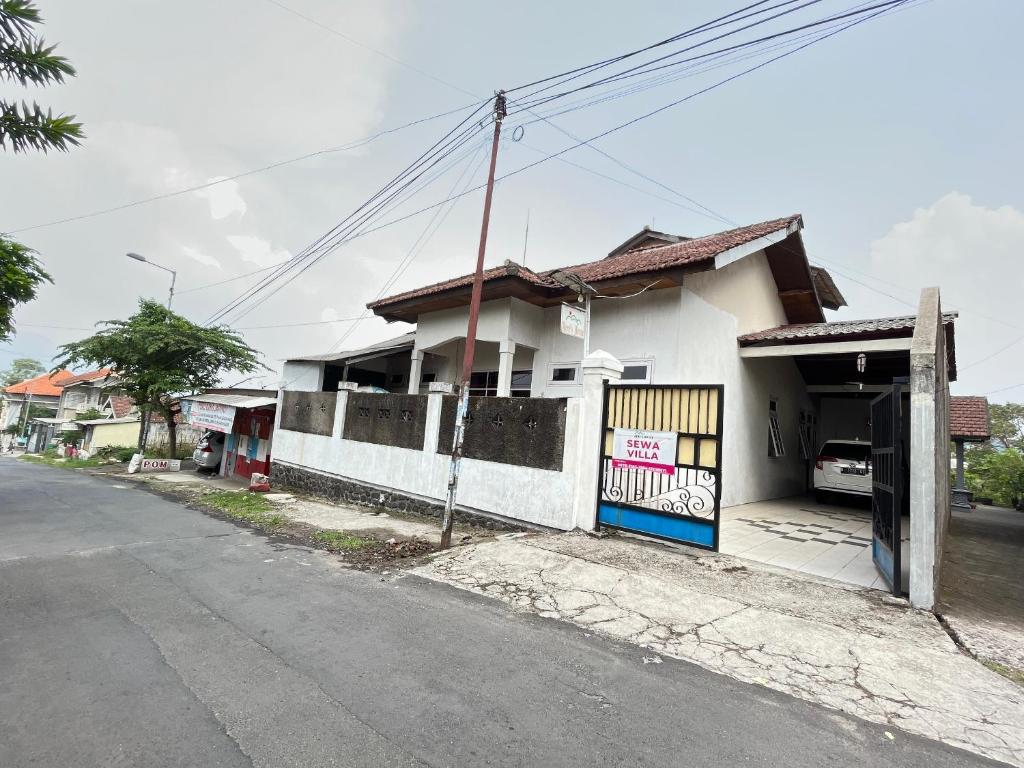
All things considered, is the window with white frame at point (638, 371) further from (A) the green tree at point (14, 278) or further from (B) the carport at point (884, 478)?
(A) the green tree at point (14, 278)

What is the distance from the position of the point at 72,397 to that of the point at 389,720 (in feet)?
177

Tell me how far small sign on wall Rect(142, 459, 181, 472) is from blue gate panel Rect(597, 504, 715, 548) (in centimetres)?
1912

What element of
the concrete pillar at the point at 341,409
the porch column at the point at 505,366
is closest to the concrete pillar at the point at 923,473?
the porch column at the point at 505,366

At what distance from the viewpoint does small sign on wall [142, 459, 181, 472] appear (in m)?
18.5

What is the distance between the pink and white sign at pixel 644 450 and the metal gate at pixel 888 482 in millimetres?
2066

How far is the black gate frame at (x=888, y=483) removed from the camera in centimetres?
434

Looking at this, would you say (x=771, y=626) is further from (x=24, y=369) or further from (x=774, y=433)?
(x=24, y=369)

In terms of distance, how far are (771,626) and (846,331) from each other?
6155mm

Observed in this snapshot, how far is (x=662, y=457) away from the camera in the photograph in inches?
232

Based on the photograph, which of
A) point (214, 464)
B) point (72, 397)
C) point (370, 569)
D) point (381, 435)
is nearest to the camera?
point (370, 569)

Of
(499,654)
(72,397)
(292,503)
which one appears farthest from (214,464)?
(72,397)

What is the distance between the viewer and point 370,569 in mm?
5453

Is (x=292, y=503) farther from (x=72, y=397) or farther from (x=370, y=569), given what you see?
(x=72, y=397)

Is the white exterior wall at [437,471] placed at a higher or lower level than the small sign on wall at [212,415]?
lower
